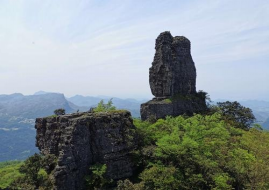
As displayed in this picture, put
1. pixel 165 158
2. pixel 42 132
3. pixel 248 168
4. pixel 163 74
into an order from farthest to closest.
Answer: pixel 163 74
pixel 42 132
pixel 165 158
pixel 248 168

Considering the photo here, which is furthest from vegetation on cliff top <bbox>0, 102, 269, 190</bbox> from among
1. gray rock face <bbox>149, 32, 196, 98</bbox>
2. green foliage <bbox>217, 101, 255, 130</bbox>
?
gray rock face <bbox>149, 32, 196, 98</bbox>

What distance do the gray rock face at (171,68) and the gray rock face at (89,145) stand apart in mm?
27472

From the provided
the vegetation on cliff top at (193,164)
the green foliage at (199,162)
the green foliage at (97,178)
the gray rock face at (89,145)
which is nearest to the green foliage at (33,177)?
the vegetation on cliff top at (193,164)

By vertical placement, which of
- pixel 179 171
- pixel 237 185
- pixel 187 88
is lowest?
pixel 237 185

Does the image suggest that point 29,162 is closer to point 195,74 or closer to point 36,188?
point 36,188

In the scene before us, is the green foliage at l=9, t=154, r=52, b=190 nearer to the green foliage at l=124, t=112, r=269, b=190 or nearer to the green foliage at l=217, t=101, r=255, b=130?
the green foliage at l=124, t=112, r=269, b=190

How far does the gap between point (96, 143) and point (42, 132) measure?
49.7 feet

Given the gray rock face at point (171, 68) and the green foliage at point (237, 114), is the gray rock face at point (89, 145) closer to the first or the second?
the gray rock face at point (171, 68)

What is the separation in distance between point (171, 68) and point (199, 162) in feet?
118

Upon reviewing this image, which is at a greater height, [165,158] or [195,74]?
[195,74]

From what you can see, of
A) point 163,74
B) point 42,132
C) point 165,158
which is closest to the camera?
point 165,158

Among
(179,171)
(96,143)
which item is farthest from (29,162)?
(179,171)

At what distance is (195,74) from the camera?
70.9m

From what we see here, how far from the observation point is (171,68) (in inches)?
2579
